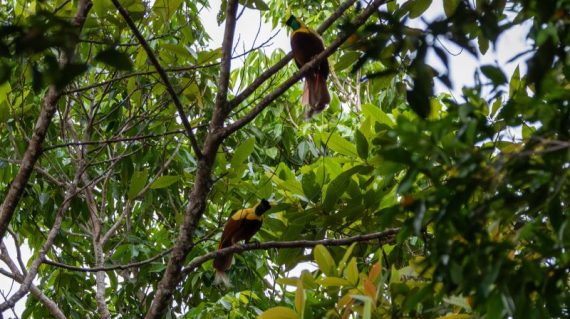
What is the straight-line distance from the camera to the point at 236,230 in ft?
11.7

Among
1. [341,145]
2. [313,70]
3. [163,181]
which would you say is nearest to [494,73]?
[341,145]

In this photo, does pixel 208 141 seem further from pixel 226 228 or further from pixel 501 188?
pixel 226 228

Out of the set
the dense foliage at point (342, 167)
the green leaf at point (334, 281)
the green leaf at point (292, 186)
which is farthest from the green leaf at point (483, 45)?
the green leaf at point (334, 281)

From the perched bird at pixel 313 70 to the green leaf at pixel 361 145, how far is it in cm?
48

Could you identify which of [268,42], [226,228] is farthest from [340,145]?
[226,228]

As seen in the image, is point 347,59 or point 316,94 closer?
point 347,59

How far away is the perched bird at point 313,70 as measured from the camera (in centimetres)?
335

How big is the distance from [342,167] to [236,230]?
99cm

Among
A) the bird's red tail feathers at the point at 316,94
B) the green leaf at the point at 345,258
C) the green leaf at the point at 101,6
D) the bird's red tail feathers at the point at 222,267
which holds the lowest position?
the green leaf at the point at 345,258

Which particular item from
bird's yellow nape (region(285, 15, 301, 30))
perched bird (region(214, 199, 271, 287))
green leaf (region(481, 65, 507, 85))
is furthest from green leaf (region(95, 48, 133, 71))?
bird's yellow nape (region(285, 15, 301, 30))

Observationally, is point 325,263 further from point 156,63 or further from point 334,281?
point 156,63

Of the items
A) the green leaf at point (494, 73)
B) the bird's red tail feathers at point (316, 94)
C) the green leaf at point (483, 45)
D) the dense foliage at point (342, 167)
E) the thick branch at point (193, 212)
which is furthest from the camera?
the bird's red tail feathers at point (316, 94)

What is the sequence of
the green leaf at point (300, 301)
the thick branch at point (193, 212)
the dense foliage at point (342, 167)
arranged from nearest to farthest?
the dense foliage at point (342, 167)
the green leaf at point (300, 301)
the thick branch at point (193, 212)

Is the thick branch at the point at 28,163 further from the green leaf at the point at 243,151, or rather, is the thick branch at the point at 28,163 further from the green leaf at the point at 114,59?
the green leaf at the point at 114,59
